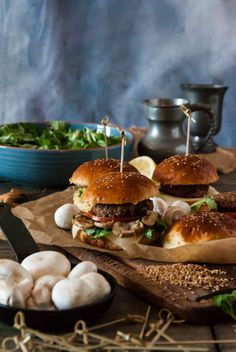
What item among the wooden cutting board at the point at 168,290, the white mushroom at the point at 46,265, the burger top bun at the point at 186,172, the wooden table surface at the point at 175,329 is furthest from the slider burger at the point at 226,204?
the white mushroom at the point at 46,265

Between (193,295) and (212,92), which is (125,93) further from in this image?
(193,295)

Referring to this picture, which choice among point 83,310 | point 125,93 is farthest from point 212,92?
point 83,310

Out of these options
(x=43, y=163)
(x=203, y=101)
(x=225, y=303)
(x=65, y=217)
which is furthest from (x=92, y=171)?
(x=203, y=101)

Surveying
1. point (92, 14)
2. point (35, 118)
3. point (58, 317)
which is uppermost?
point (92, 14)

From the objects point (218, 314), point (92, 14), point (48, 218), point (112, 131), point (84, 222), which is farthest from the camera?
point (92, 14)

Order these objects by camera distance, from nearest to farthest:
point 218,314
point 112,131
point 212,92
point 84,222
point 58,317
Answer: point 58,317
point 218,314
point 84,222
point 112,131
point 212,92

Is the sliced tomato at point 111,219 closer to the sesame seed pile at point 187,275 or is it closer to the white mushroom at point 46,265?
the sesame seed pile at point 187,275
